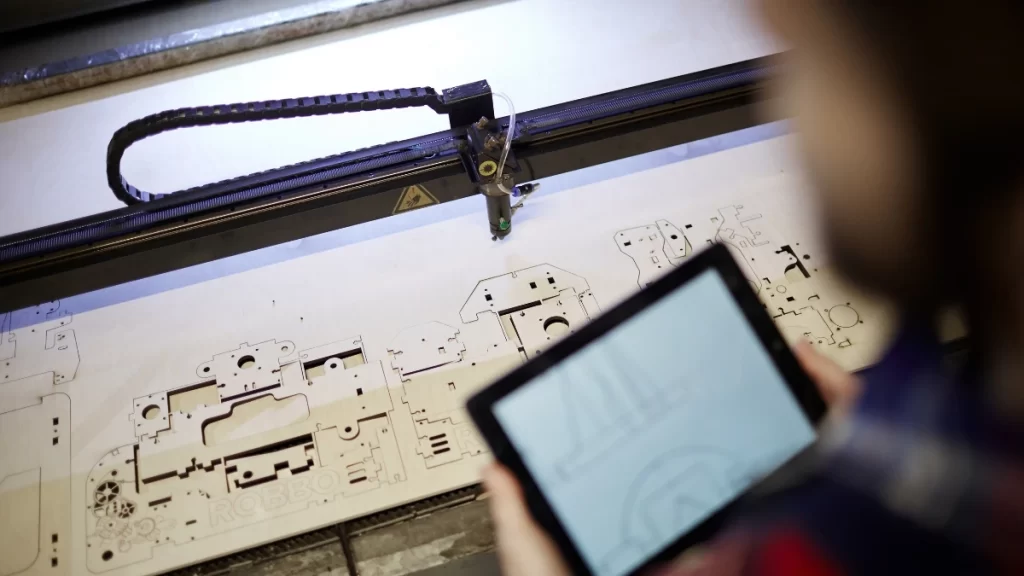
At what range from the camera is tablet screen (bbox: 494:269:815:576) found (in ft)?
2.68

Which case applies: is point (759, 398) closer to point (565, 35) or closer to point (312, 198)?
point (312, 198)

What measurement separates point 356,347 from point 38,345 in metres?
0.57

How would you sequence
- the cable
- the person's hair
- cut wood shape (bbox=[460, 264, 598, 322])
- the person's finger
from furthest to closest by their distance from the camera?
cut wood shape (bbox=[460, 264, 598, 322]), the cable, the person's finger, the person's hair

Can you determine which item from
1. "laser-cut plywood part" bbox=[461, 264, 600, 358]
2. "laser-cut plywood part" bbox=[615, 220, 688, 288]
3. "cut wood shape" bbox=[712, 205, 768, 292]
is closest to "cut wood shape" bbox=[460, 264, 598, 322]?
"laser-cut plywood part" bbox=[461, 264, 600, 358]

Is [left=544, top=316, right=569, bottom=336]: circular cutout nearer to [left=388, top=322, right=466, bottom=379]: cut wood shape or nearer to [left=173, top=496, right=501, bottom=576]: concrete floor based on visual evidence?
[left=388, top=322, right=466, bottom=379]: cut wood shape

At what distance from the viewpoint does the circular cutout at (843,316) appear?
3.94 feet

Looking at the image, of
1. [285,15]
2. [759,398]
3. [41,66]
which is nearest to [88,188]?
[41,66]

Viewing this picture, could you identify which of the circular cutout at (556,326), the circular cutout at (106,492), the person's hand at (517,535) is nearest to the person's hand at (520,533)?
the person's hand at (517,535)

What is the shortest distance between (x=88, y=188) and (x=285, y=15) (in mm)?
600

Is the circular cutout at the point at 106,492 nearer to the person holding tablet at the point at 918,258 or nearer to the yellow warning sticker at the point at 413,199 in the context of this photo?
the yellow warning sticker at the point at 413,199

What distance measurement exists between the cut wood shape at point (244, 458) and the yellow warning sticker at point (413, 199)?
0.86 feet

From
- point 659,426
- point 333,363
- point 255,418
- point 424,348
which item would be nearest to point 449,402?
point 424,348

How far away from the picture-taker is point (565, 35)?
5.52ft

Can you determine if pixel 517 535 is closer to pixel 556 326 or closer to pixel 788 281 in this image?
pixel 556 326
